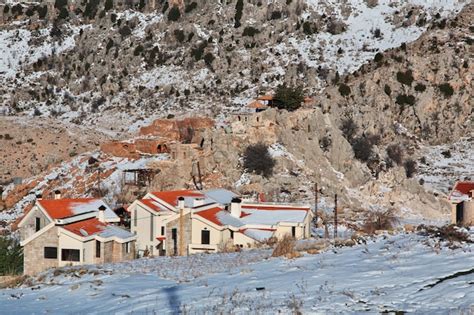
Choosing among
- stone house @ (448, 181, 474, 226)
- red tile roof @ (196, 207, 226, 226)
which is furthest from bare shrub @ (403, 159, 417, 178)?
red tile roof @ (196, 207, 226, 226)

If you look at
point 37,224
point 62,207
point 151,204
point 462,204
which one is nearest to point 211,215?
point 151,204

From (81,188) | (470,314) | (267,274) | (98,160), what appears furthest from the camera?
(98,160)

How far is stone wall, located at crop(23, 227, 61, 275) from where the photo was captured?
31578 mm

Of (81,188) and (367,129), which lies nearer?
(81,188)

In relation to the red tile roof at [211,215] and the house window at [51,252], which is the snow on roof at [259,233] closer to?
the red tile roof at [211,215]

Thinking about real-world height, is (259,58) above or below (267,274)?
above

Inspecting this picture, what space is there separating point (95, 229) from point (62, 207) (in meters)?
3.03

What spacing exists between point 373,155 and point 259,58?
116ft

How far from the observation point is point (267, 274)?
1337 cm

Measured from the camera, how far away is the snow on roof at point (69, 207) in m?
33.6

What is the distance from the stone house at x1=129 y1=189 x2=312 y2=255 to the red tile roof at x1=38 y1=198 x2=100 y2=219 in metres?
3.31

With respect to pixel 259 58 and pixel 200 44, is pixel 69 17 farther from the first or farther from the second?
pixel 259 58

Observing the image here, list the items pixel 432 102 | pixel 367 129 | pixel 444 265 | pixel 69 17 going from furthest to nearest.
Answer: pixel 69 17 < pixel 432 102 < pixel 367 129 < pixel 444 265

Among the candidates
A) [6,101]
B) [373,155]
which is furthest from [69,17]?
[373,155]
